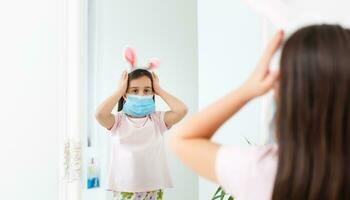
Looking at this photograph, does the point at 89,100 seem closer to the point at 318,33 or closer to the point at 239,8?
the point at 239,8

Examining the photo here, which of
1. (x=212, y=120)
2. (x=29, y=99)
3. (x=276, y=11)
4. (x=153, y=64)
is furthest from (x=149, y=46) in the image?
(x=212, y=120)

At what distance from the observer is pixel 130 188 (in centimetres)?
135

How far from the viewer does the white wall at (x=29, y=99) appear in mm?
1467

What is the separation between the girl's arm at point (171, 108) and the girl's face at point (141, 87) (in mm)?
29

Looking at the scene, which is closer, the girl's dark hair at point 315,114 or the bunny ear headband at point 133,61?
the girl's dark hair at point 315,114

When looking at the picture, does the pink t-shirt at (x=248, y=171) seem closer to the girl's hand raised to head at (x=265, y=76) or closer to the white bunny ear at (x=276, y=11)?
the girl's hand raised to head at (x=265, y=76)

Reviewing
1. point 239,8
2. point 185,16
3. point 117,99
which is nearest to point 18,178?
point 117,99

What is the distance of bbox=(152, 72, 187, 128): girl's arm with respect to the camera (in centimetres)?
137

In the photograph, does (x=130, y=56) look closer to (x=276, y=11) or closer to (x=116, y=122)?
(x=116, y=122)

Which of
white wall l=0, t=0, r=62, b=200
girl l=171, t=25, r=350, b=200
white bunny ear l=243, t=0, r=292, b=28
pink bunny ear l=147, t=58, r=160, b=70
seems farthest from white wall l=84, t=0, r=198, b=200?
girl l=171, t=25, r=350, b=200

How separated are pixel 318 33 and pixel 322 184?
254 millimetres

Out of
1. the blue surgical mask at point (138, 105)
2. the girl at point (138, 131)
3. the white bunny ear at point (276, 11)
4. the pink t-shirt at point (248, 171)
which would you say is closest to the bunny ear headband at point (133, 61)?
the girl at point (138, 131)

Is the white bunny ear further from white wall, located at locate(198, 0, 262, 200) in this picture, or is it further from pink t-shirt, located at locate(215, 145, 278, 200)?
white wall, located at locate(198, 0, 262, 200)

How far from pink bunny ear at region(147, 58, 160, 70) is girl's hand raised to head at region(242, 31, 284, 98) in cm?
72
